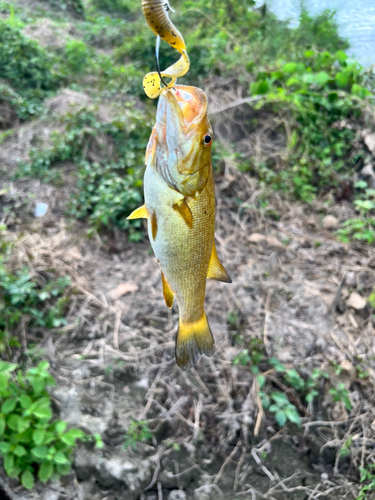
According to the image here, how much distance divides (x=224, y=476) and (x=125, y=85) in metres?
6.11

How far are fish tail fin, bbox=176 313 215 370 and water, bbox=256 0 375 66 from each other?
13.6ft

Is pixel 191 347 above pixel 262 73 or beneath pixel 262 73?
beneath

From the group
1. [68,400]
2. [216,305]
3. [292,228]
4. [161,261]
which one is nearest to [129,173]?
[216,305]

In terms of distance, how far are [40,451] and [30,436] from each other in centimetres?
10

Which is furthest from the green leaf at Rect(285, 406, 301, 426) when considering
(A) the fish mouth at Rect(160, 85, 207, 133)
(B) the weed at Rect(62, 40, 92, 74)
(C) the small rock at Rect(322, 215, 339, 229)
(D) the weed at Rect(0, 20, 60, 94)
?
(B) the weed at Rect(62, 40, 92, 74)

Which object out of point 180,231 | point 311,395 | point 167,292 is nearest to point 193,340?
point 167,292

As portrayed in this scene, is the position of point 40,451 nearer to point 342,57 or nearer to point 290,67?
point 290,67

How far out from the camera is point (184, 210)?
1.11 meters

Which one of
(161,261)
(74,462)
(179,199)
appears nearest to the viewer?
(179,199)

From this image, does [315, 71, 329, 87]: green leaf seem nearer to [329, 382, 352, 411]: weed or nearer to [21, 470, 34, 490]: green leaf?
[329, 382, 352, 411]: weed

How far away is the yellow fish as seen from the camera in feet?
3.34

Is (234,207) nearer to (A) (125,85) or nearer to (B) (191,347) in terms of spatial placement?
(B) (191,347)

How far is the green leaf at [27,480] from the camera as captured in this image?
1781 mm

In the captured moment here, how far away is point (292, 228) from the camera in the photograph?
12.8 ft
